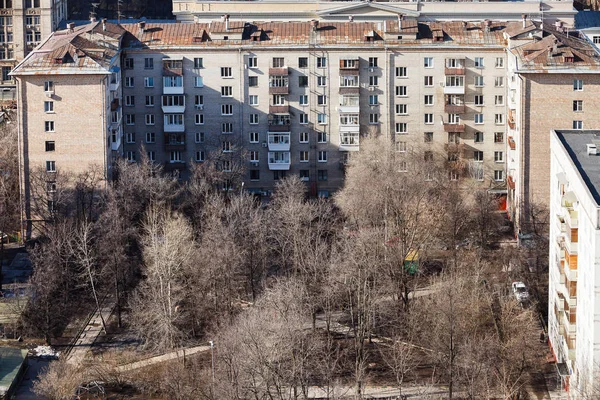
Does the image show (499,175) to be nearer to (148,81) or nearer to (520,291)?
(520,291)

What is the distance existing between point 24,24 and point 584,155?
265ft

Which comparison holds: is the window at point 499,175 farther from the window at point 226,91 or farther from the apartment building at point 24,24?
the apartment building at point 24,24

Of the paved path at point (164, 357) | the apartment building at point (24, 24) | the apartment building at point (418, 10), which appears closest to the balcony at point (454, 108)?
the apartment building at point (418, 10)

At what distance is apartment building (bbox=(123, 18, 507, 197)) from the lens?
112938 mm

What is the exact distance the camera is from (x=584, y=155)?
7925 centimetres

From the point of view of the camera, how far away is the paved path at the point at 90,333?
87188 millimetres

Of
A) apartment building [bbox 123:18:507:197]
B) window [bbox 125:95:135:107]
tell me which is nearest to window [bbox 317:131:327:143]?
apartment building [bbox 123:18:507:197]

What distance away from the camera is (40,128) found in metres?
105

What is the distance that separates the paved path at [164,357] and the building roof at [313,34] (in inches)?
1279

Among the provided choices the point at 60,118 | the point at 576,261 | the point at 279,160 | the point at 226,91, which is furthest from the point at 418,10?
the point at 576,261

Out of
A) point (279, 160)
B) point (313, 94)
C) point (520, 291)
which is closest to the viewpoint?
point (520, 291)

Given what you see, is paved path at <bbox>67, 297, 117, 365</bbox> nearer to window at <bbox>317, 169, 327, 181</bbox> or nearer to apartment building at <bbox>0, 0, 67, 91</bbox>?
window at <bbox>317, 169, 327, 181</bbox>

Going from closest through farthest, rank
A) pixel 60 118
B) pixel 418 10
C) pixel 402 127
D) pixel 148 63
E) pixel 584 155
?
pixel 584 155
pixel 60 118
pixel 148 63
pixel 402 127
pixel 418 10

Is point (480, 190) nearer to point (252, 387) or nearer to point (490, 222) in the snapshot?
point (490, 222)
